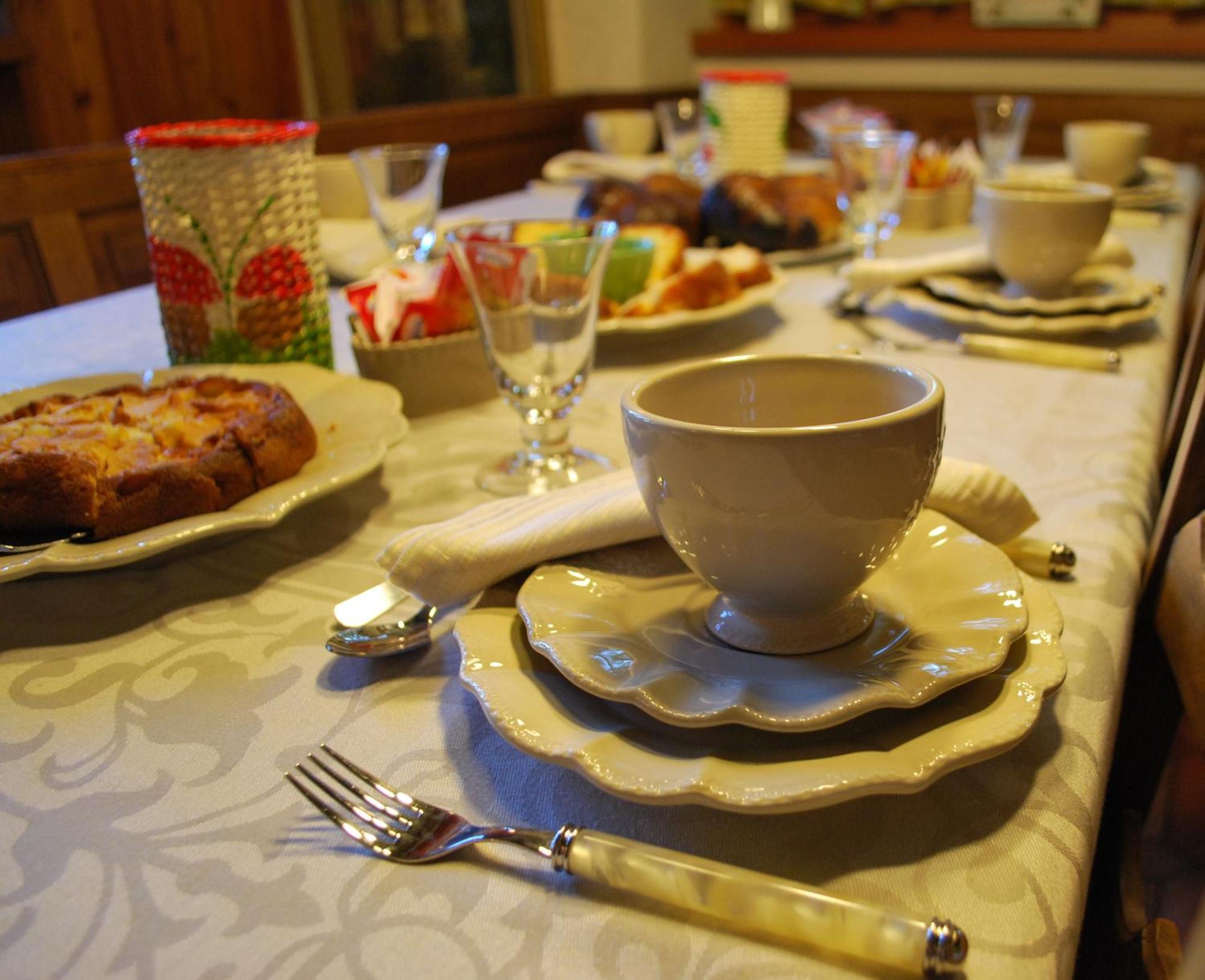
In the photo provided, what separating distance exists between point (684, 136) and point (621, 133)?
452 millimetres

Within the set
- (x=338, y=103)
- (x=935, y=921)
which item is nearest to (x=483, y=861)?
(x=935, y=921)

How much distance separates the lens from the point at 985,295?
987mm

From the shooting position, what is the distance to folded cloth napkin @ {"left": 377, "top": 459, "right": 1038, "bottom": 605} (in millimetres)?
475

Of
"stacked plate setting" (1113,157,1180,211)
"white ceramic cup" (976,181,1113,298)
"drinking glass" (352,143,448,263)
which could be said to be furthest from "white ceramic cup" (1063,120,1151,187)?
"drinking glass" (352,143,448,263)

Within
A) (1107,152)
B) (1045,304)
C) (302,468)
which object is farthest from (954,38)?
(302,468)

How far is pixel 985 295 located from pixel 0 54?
10.9ft

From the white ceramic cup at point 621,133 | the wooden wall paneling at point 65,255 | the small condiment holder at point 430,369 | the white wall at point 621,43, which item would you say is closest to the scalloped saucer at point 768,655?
the small condiment holder at point 430,369

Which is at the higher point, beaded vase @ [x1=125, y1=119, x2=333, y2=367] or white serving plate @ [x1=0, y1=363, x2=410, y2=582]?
beaded vase @ [x1=125, y1=119, x2=333, y2=367]

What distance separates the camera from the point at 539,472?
2.30ft

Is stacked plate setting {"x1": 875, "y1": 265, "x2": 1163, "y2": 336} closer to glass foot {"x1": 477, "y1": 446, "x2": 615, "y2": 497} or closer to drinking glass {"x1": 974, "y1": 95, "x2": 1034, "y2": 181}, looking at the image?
glass foot {"x1": 477, "y1": 446, "x2": 615, "y2": 497}

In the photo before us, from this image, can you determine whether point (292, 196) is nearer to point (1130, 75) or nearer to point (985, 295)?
point (985, 295)

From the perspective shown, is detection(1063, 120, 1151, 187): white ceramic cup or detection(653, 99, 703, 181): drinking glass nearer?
detection(1063, 120, 1151, 187): white ceramic cup

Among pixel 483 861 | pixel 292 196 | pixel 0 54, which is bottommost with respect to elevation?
pixel 483 861

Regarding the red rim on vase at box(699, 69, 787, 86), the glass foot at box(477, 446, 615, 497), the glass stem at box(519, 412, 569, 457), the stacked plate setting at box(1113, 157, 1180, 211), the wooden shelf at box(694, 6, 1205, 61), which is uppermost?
the wooden shelf at box(694, 6, 1205, 61)
